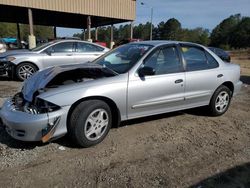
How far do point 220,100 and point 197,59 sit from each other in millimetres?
1024

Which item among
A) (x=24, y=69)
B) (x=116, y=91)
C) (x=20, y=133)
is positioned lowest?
(x=20, y=133)

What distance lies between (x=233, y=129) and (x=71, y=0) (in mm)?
17656

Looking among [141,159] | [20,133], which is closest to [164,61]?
[141,159]

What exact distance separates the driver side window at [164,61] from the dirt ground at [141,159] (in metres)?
1.02

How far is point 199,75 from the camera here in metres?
5.30

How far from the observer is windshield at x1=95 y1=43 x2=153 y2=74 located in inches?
185

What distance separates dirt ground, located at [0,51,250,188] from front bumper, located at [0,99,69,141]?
0.97 ft

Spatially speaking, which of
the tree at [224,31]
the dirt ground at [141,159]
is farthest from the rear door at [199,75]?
the tree at [224,31]

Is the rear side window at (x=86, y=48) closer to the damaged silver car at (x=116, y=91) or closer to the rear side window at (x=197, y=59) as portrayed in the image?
Result: the damaged silver car at (x=116, y=91)

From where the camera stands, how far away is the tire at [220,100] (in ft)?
18.6

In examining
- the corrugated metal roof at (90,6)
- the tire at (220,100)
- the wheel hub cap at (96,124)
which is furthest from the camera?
the corrugated metal roof at (90,6)

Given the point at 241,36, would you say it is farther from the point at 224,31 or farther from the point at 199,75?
the point at 199,75

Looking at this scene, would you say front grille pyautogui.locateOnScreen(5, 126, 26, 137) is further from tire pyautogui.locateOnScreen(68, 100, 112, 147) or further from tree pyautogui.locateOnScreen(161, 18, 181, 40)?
tree pyautogui.locateOnScreen(161, 18, 181, 40)

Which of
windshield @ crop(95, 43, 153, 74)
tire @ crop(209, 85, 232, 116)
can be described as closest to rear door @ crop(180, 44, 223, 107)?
tire @ crop(209, 85, 232, 116)
